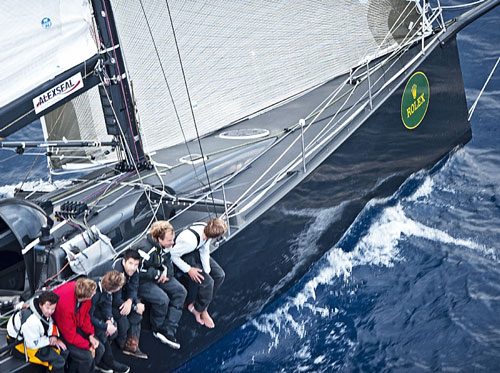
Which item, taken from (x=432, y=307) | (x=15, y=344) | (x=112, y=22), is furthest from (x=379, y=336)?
(x=112, y=22)

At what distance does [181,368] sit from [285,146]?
226 cm

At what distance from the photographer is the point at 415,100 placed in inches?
256

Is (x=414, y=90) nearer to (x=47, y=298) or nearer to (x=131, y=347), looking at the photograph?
(x=131, y=347)

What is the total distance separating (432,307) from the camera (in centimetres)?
525

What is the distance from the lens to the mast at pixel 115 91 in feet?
15.8

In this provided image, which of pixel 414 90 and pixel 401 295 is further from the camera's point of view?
pixel 414 90

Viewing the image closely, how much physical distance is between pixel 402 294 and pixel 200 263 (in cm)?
197

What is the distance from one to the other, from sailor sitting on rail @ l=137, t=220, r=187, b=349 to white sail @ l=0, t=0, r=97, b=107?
131 centimetres

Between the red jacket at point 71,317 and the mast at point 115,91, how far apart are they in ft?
5.87

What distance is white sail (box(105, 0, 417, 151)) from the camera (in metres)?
5.75

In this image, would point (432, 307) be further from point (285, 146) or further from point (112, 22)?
point (112, 22)

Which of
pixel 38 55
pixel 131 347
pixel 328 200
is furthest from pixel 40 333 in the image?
pixel 328 200

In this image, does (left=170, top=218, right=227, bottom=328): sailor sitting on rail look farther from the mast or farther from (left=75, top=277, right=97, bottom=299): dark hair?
the mast

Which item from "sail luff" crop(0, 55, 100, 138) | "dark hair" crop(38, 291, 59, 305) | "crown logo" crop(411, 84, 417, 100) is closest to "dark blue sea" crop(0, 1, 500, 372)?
"crown logo" crop(411, 84, 417, 100)
